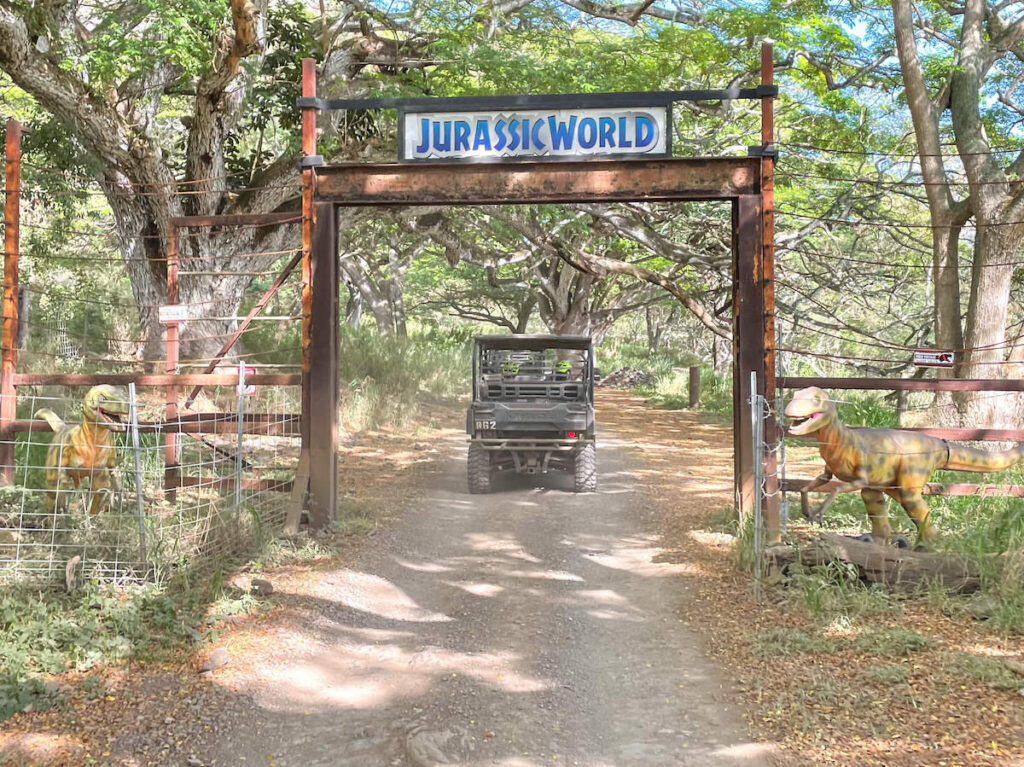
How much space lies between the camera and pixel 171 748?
4.20 metres

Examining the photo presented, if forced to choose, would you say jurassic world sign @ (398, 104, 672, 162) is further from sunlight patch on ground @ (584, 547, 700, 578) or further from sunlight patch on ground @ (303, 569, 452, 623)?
sunlight patch on ground @ (303, 569, 452, 623)

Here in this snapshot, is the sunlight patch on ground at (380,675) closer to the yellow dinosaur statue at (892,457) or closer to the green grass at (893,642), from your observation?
the green grass at (893,642)

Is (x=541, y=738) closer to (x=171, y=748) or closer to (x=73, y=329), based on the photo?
(x=171, y=748)

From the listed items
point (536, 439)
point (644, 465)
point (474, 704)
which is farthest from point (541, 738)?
point (644, 465)

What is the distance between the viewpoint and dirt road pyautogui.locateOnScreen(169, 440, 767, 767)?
423 cm

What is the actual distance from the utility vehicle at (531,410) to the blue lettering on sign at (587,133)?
145 inches

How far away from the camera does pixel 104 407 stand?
21.7 ft

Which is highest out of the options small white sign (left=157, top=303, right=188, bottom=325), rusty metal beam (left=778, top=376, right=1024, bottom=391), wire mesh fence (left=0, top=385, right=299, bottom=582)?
small white sign (left=157, top=303, right=188, bottom=325)

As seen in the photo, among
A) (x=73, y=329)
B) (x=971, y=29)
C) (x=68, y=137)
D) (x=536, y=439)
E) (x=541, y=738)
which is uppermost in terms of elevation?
(x=971, y=29)

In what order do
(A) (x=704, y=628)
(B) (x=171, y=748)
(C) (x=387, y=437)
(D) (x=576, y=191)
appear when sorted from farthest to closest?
1. (C) (x=387, y=437)
2. (D) (x=576, y=191)
3. (A) (x=704, y=628)
4. (B) (x=171, y=748)

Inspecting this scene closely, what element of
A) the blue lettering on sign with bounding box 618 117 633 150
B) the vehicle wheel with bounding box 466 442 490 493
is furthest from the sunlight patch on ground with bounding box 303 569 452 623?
the blue lettering on sign with bounding box 618 117 633 150

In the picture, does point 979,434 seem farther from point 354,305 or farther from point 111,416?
point 354,305

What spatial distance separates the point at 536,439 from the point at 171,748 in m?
6.95

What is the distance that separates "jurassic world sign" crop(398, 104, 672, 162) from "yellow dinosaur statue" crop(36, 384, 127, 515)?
3393mm
